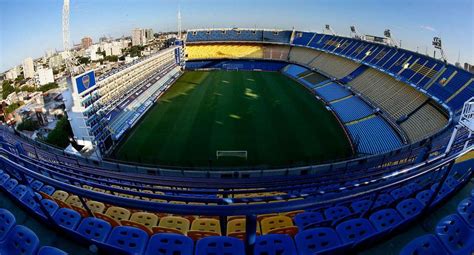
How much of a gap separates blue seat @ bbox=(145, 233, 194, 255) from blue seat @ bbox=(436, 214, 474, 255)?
4.05 m

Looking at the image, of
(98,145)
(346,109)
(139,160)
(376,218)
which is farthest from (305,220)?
(346,109)

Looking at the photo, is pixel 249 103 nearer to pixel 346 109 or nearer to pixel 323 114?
pixel 323 114

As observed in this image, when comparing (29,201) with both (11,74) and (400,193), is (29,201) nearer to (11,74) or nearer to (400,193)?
(400,193)


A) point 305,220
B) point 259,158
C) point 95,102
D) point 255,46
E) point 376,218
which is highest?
point 255,46

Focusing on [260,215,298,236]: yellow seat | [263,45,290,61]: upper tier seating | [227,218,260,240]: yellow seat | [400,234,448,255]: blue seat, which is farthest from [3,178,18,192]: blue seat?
[263,45,290,61]: upper tier seating

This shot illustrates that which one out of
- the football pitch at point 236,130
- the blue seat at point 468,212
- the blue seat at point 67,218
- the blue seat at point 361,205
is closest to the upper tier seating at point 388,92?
the football pitch at point 236,130

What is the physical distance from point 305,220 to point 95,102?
69.7 feet

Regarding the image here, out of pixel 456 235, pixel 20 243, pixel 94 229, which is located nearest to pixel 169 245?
pixel 94 229

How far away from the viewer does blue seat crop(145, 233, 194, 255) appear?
496cm

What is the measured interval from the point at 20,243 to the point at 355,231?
18.9ft

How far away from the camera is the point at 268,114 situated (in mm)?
30375

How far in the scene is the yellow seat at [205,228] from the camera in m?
6.77

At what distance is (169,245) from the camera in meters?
5.08

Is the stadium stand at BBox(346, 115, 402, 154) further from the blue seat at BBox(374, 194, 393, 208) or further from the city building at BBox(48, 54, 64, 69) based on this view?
the city building at BBox(48, 54, 64, 69)
